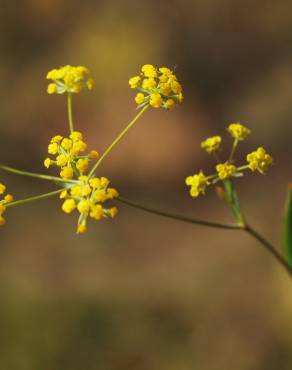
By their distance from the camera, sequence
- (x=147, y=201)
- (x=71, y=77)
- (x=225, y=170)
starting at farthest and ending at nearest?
(x=147, y=201)
(x=71, y=77)
(x=225, y=170)

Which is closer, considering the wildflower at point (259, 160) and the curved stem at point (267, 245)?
the curved stem at point (267, 245)

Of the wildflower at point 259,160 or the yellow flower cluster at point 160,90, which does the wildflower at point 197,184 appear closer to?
the wildflower at point 259,160

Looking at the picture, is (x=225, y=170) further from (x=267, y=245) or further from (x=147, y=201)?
(x=147, y=201)

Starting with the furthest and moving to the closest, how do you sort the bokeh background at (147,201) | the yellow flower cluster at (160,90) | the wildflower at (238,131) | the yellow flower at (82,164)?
the bokeh background at (147,201) < the wildflower at (238,131) < the yellow flower cluster at (160,90) < the yellow flower at (82,164)

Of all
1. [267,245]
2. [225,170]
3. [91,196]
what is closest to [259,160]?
[225,170]

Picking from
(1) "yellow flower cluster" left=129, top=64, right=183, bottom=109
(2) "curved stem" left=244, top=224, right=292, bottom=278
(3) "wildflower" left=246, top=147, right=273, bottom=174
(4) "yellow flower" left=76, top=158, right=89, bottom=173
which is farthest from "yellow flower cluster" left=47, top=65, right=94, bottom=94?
(2) "curved stem" left=244, top=224, right=292, bottom=278

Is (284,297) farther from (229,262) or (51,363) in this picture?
(51,363)

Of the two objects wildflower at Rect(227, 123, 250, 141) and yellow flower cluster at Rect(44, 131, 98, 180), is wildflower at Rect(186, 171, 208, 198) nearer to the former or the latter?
wildflower at Rect(227, 123, 250, 141)

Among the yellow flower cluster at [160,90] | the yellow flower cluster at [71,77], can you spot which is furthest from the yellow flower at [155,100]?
the yellow flower cluster at [71,77]
